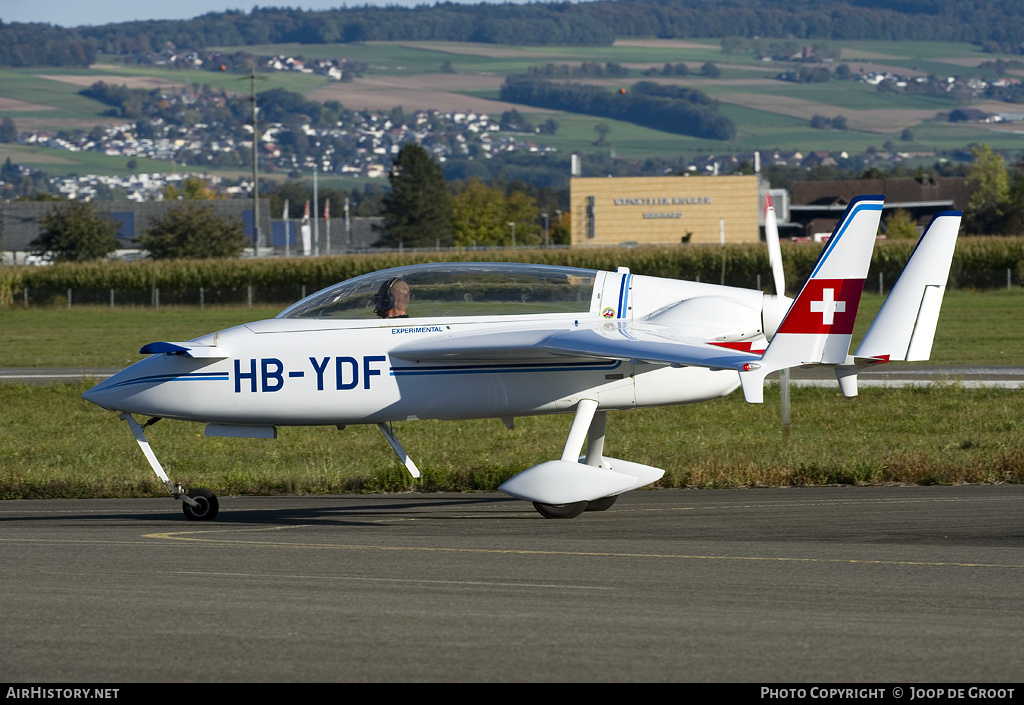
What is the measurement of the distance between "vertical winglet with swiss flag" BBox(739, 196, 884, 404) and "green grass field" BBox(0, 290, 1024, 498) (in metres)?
3.72

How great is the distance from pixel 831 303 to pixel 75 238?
313 ft

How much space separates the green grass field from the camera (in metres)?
14.8

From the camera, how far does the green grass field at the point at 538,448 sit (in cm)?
1484

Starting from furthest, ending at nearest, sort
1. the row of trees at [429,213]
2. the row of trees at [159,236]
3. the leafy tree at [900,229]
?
the row of trees at [429,213]
the leafy tree at [900,229]
the row of trees at [159,236]

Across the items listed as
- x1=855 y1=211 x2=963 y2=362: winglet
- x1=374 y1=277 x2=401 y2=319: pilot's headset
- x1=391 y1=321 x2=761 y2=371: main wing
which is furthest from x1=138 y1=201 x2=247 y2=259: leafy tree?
x1=855 y1=211 x2=963 y2=362: winglet

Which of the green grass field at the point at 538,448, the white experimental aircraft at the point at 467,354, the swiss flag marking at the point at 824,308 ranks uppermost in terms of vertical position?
the swiss flag marking at the point at 824,308

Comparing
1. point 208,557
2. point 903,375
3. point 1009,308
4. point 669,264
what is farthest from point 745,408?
point 669,264

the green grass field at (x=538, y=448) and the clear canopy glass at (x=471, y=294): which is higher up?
the clear canopy glass at (x=471, y=294)

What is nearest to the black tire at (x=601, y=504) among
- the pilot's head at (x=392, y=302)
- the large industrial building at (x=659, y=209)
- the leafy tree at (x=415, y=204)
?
the pilot's head at (x=392, y=302)

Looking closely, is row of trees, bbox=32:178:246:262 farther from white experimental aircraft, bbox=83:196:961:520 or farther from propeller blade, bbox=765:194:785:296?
propeller blade, bbox=765:194:785:296

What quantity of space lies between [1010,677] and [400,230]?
132 m

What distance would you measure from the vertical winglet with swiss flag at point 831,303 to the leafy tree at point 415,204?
126m

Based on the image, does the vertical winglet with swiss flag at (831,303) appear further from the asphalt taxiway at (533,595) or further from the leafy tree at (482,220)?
the leafy tree at (482,220)
